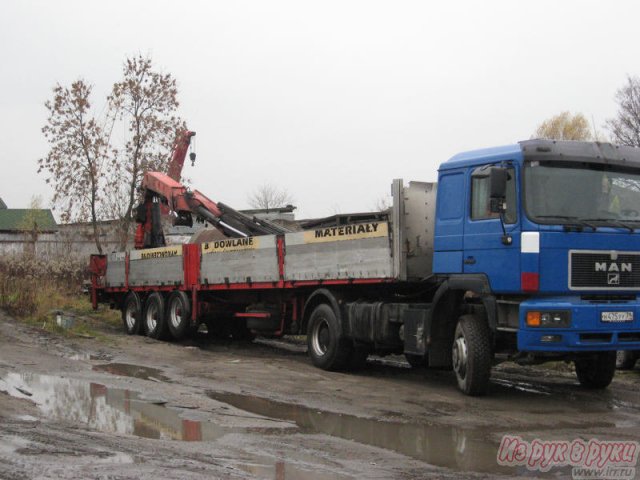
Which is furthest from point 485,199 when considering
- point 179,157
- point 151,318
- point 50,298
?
Result: point 50,298

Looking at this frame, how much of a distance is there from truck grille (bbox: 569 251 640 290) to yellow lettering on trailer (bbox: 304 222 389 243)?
3.05 metres

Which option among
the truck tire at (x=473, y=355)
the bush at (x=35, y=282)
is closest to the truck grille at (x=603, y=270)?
the truck tire at (x=473, y=355)

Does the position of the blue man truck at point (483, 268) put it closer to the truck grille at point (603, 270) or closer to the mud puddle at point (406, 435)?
the truck grille at point (603, 270)

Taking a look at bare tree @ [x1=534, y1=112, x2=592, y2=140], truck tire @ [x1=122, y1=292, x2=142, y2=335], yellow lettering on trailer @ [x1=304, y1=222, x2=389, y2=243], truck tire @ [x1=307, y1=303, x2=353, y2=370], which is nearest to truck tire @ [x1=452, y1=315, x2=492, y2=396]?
yellow lettering on trailer @ [x1=304, y1=222, x2=389, y2=243]

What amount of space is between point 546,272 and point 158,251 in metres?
11.7

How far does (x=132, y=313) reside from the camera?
20.0 meters

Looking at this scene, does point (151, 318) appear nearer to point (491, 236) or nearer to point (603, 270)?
point (491, 236)

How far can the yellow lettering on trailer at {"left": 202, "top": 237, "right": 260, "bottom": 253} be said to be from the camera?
14.6 m

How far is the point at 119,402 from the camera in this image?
898 cm

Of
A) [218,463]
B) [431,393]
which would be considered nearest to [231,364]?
[431,393]

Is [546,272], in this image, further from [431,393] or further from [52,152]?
[52,152]

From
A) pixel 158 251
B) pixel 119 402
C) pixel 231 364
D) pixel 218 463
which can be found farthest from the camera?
pixel 158 251

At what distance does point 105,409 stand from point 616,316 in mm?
5971

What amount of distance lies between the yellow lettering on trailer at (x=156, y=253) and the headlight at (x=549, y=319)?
1036cm
